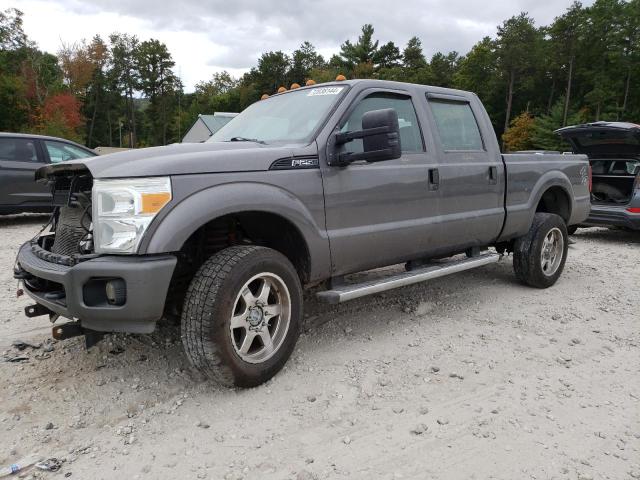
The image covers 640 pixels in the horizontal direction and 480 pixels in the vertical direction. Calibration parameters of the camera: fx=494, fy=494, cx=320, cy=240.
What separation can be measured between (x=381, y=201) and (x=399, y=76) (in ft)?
207

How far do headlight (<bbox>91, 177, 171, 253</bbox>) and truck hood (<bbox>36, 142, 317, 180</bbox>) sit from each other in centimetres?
5

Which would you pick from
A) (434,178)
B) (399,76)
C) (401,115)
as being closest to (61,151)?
(401,115)

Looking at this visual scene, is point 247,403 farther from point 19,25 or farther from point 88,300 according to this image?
point 19,25

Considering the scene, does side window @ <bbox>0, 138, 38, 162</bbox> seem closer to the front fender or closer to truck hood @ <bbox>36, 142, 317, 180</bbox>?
truck hood @ <bbox>36, 142, 317, 180</bbox>

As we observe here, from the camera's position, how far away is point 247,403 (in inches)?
112

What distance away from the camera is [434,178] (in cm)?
399

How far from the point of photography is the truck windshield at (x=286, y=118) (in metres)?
3.51

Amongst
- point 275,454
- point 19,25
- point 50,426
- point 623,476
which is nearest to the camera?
point 623,476

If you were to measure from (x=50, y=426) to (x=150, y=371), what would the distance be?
2.33ft

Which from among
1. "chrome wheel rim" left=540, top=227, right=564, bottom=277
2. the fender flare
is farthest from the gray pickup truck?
"chrome wheel rim" left=540, top=227, right=564, bottom=277

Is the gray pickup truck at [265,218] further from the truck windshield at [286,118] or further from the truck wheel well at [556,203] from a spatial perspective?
the truck wheel well at [556,203]

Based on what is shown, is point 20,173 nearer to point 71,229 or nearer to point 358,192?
point 71,229

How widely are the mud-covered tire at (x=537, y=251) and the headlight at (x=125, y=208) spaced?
3.83 meters

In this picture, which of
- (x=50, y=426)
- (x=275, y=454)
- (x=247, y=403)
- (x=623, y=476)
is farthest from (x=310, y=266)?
(x=623, y=476)
